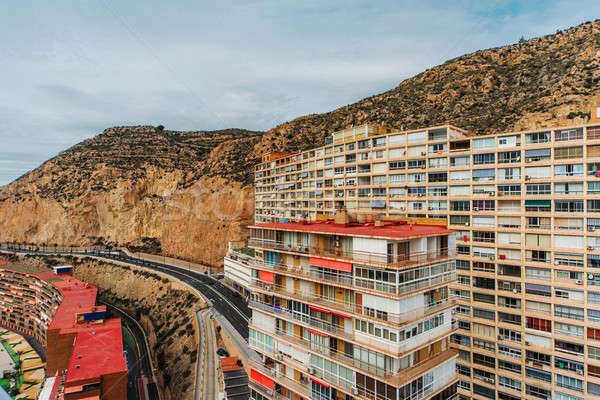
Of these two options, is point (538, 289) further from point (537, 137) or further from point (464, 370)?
point (537, 137)

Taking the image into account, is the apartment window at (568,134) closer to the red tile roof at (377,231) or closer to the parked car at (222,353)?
the red tile roof at (377,231)

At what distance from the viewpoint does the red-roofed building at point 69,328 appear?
123 ft

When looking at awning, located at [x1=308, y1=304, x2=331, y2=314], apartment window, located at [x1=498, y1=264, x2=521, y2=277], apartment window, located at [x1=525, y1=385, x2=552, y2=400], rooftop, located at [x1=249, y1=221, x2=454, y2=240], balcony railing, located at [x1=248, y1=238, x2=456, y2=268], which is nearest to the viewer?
balcony railing, located at [x1=248, y1=238, x2=456, y2=268]

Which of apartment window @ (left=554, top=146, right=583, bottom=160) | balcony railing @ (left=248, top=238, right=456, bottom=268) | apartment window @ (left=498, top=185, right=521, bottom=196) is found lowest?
balcony railing @ (left=248, top=238, right=456, bottom=268)

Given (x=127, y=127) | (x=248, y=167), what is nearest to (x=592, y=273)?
(x=248, y=167)

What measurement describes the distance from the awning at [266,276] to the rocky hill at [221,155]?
51.6 metres

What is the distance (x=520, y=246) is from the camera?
32.4 m

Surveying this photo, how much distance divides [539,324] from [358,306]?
2301 cm

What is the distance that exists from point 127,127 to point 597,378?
173852 mm

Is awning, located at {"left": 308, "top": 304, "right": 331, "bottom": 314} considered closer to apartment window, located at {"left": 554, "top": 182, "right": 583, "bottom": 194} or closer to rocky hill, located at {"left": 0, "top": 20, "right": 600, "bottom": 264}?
apartment window, located at {"left": 554, "top": 182, "right": 583, "bottom": 194}

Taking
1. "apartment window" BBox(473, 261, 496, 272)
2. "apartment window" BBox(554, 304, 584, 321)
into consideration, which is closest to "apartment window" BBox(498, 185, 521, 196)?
"apartment window" BBox(473, 261, 496, 272)

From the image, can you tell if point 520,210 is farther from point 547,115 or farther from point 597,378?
point 547,115

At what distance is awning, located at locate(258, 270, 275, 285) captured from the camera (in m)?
24.8

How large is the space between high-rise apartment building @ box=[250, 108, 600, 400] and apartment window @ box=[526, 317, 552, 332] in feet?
0.25
